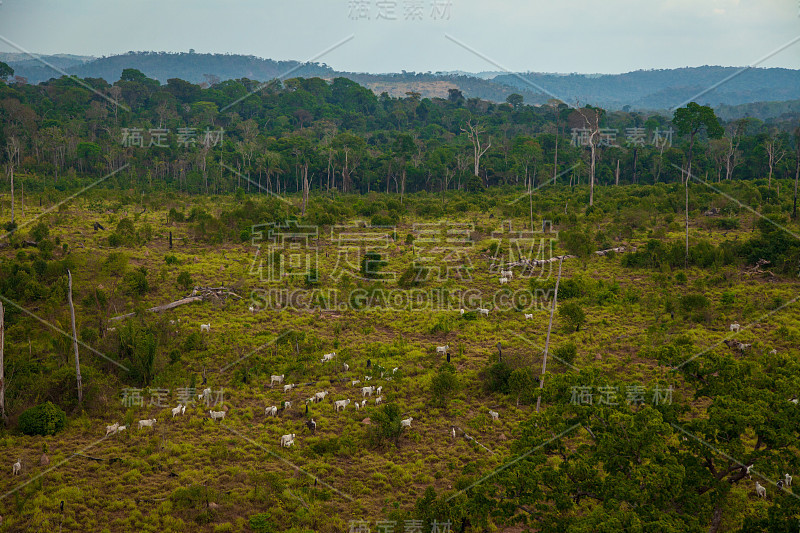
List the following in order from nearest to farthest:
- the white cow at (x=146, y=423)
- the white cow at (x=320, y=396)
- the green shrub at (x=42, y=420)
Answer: the green shrub at (x=42, y=420), the white cow at (x=146, y=423), the white cow at (x=320, y=396)

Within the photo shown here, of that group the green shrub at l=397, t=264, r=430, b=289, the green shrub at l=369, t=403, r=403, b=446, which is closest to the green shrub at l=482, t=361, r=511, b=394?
the green shrub at l=369, t=403, r=403, b=446

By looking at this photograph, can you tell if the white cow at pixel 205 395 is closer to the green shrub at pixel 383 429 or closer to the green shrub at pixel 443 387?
the green shrub at pixel 383 429

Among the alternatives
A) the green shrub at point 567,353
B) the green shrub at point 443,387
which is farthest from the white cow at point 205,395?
the green shrub at point 567,353

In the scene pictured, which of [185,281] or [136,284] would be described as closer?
[136,284]

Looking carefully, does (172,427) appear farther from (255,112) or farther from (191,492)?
(255,112)

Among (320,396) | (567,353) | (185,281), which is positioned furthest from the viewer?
(185,281)

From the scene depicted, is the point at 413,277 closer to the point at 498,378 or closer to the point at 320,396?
the point at 498,378

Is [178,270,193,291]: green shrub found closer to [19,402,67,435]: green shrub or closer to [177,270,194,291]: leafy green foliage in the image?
[177,270,194,291]: leafy green foliage

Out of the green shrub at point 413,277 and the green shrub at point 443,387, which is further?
the green shrub at point 413,277

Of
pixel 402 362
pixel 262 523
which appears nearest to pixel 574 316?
pixel 402 362
